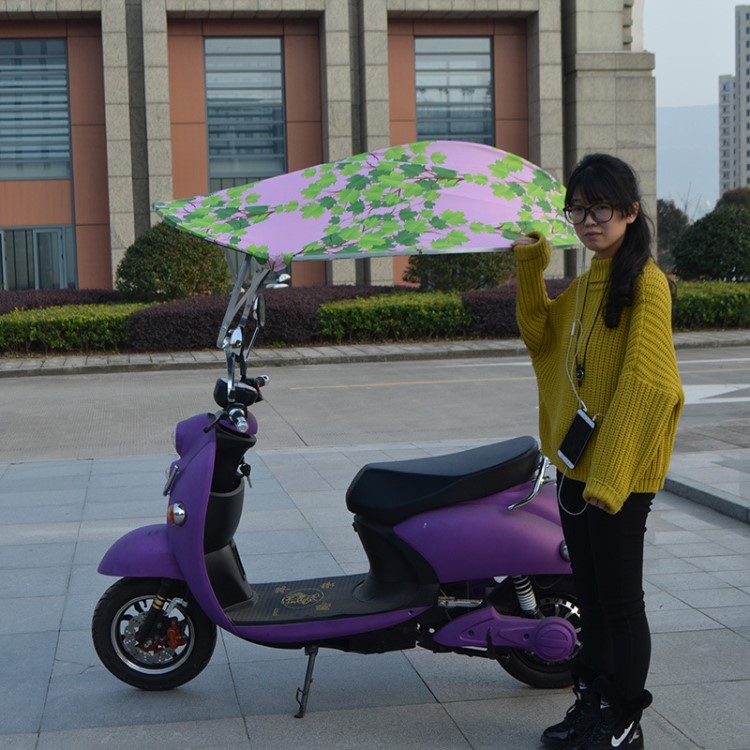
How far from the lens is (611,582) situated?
11.4ft

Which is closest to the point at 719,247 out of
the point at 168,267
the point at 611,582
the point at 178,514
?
the point at 168,267

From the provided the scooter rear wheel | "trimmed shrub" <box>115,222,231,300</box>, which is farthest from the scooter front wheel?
"trimmed shrub" <box>115,222,231,300</box>

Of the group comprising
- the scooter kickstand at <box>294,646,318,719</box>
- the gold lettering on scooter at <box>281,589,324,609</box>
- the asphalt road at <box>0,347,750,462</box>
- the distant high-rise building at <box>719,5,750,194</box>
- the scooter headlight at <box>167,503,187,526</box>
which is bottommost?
the asphalt road at <box>0,347,750,462</box>

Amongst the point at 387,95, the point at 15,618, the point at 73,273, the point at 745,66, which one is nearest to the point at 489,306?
the point at 387,95

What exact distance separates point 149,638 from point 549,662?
144 centimetres

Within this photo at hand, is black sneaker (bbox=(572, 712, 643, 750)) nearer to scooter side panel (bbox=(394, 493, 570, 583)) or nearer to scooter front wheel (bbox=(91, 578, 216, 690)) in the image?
scooter side panel (bbox=(394, 493, 570, 583))

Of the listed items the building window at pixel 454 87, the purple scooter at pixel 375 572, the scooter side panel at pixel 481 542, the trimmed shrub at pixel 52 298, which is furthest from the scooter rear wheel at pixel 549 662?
the building window at pixel 454 87

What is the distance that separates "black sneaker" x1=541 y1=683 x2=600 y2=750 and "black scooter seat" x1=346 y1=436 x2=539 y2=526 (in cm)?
74

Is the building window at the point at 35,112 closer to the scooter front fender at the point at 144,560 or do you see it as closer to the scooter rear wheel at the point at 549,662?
the scooter front fender at the point at 144,560

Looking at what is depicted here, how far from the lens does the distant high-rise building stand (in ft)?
492

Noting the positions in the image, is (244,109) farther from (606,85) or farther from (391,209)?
(391,209)

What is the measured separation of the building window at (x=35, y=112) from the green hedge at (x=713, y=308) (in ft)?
48.3

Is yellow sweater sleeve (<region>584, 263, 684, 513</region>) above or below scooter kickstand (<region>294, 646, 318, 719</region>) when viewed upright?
above

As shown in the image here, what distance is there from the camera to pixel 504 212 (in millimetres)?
3912
